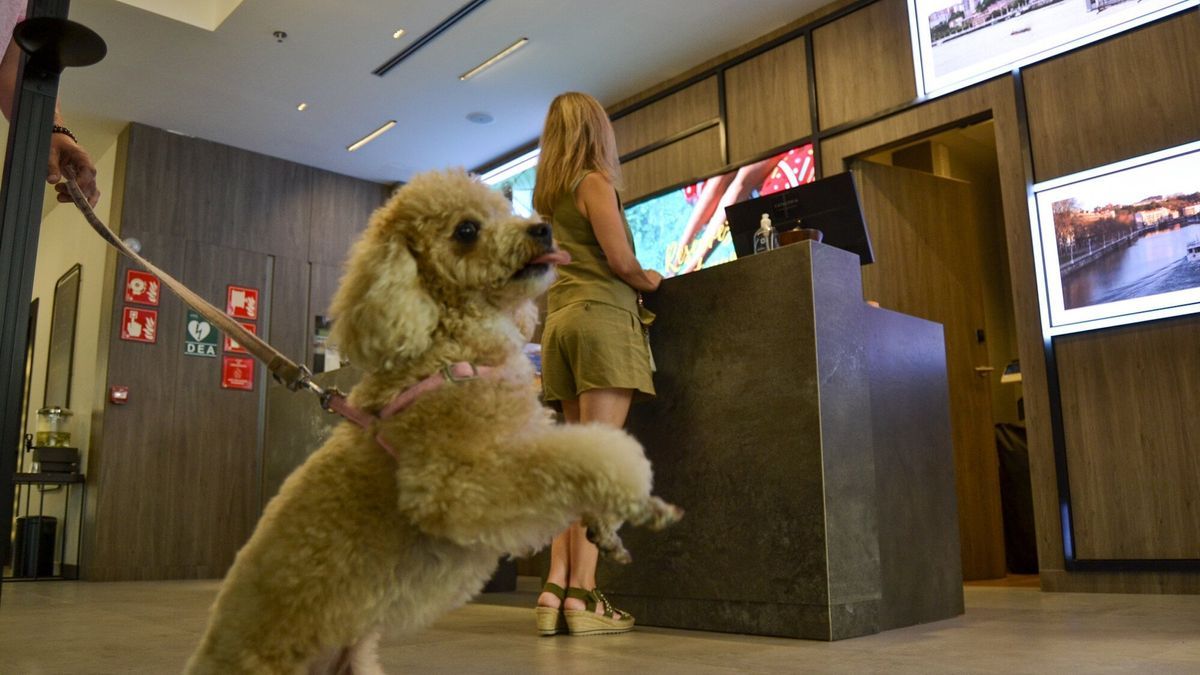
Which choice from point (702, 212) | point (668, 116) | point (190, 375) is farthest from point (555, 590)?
point (190, 375)

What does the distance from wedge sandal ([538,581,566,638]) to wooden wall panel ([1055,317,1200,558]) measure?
293cm

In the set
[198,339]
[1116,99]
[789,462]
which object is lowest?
[789,462]

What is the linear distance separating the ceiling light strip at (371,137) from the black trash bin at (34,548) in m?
4.06

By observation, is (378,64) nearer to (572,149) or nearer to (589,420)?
(572,149)

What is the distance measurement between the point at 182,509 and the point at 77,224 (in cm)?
310

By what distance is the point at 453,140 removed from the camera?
26.0 feet

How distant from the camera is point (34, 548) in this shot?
7098mm

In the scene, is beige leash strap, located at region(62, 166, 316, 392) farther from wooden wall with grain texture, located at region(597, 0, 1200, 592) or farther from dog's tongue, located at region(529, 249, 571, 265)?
wooden wall with grain texture, located at region(597, 0, 1200, 592)

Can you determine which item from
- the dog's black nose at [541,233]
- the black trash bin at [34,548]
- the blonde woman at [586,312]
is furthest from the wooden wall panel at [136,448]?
the dog's black nose at [541,233]

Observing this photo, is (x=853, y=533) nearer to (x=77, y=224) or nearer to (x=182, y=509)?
(x=182, y=509)

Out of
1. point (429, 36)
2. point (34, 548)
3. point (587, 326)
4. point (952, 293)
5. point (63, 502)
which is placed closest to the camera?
point (587, 326)

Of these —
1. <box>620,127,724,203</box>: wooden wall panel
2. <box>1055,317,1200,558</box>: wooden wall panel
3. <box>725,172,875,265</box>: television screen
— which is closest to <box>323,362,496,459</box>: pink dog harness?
<box>725,172,875,265</box>: television screen

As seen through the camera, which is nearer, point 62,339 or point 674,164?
point 674,164

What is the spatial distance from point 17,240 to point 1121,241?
4588 mm
